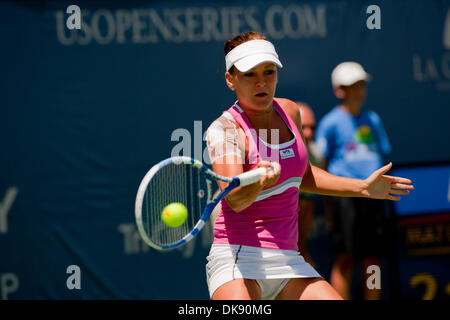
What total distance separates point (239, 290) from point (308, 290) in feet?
0.97

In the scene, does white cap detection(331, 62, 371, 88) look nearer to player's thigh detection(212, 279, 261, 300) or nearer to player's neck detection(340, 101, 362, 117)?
player's neck detection(340, 101, 362, 117)

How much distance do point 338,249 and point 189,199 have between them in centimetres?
214

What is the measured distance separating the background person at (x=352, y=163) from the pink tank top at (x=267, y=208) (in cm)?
221

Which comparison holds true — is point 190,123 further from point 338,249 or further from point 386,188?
point 386,188

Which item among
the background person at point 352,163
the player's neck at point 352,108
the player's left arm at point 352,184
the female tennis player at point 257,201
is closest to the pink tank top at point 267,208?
the female tennis player at point 257,201

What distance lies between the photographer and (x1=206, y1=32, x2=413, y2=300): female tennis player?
268 cm

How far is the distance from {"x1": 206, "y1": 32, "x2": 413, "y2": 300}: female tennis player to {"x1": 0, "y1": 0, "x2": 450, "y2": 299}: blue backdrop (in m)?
2.17

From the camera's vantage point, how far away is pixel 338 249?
16.5 ft

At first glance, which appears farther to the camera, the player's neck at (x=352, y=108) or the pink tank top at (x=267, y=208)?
the player's neck at (x=352, y=108)

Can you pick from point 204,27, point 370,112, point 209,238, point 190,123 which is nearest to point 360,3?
point 370,112

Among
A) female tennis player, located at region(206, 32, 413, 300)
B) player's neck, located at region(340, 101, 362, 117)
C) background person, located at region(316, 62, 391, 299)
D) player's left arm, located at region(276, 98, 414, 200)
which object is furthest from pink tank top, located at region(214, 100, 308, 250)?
player's neck, located at region(340, 101, 362, 117)

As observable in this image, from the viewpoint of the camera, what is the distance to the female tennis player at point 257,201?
2.68m

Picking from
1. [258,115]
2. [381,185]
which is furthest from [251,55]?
[381,185]

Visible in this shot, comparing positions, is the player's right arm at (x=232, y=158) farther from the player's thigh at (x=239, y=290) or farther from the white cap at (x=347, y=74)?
the white cap at (x=347, y=74)
